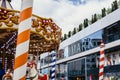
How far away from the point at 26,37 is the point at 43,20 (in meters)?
5.88

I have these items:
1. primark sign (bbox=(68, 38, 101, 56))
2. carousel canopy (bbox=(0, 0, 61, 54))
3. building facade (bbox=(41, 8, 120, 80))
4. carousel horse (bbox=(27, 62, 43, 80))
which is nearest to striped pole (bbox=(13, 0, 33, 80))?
carousel canopy (bbox=(0, 0, 61, 54))

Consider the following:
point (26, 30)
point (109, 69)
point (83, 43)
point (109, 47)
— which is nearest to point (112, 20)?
point (109, 47)

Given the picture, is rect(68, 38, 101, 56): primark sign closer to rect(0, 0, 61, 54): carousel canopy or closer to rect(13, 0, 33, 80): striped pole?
rect(0, 0, 61, 54): carousel canopy

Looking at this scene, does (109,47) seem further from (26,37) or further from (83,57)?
(26,37)

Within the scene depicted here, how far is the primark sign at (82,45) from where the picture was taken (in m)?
41.7

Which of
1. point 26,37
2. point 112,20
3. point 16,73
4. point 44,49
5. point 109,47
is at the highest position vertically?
point 112,20

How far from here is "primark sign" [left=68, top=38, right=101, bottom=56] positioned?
4166 cm

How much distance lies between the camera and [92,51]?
41.5 meters

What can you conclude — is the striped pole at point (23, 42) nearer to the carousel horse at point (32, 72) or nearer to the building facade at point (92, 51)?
the carousel horse at point (32, 72)

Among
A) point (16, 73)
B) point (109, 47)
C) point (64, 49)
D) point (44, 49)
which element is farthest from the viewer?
point (64, 49)

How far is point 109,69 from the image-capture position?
38438mm

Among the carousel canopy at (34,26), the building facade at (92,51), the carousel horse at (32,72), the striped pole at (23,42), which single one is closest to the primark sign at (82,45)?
the building facade at (92,51)

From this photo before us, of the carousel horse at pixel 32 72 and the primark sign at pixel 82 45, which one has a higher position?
the primark sign at pixel 82 45

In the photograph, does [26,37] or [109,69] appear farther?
[109,69]
